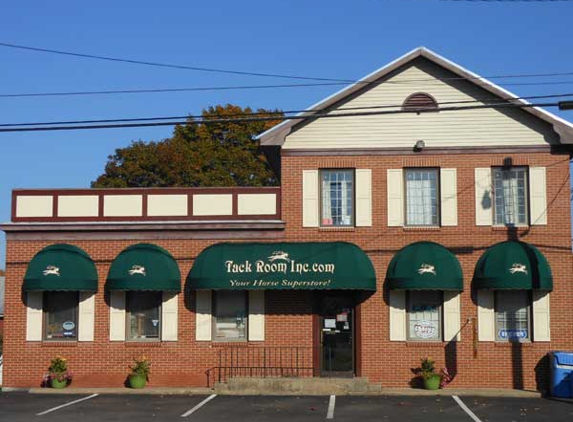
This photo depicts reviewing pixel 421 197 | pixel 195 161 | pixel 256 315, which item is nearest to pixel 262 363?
pixel 256 315

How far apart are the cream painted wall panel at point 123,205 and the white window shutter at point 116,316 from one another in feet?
7.71

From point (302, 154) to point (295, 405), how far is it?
25.2 feet

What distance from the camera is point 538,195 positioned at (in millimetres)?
24266

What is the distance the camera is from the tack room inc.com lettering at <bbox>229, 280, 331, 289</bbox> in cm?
2362

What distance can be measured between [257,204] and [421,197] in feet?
15.9

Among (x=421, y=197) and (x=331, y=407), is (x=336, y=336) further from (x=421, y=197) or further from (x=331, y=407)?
(x=421, y=197)

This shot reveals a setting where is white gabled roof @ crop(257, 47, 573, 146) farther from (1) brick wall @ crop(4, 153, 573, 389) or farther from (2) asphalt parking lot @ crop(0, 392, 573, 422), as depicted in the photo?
(2) asphalt parking lot @ crop(0, 392, 573, 422)

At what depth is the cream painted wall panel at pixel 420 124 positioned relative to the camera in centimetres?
2455

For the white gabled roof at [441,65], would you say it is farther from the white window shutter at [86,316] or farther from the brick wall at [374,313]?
the white window shutter at [86,316]

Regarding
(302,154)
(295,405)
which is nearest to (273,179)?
(302,154)

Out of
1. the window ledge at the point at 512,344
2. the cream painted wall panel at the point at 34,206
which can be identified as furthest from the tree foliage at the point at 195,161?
the window ledge at the point at 512,344

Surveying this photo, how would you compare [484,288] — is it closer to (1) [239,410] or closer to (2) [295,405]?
(2) [295,405]

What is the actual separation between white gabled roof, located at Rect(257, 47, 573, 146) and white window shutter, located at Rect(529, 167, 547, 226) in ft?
3.75

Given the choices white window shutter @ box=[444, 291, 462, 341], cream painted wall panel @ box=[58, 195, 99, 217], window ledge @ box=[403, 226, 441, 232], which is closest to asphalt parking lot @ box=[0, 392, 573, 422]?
white window shutter @ box=[444, 291, 462, 341]
